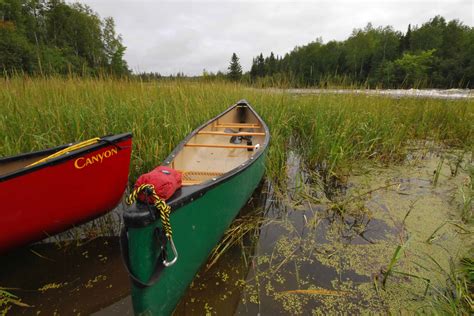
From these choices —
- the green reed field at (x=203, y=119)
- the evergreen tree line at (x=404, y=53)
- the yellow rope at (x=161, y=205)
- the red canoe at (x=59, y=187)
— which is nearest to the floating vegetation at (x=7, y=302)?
the red canoe at (x=59, y=187)

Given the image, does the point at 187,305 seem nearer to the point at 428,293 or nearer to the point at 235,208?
the point at 235,208

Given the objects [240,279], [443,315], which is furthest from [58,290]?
[443,315]

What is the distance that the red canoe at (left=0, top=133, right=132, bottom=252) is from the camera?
159 cm

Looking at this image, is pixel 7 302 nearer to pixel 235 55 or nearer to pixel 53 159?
pixel 53 159

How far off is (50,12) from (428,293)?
49503 mm

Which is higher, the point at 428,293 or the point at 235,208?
the point at 235,208

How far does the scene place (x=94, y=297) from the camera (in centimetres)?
158

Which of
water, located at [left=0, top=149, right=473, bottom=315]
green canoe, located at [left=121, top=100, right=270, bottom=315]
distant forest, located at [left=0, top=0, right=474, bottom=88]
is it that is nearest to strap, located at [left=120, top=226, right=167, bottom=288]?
green canoe, located at [left=121, top=100, right=270, bottom=315]

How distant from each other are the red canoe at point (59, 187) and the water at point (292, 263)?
0.28 metres

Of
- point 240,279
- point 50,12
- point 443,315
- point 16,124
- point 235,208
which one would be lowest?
point 240,279

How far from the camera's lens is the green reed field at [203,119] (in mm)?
2840

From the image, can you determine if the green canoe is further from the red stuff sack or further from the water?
the water

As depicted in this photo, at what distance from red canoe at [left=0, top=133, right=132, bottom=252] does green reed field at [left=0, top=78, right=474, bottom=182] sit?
24.8 inches

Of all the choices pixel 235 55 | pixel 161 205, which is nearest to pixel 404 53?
pixel 235 55
